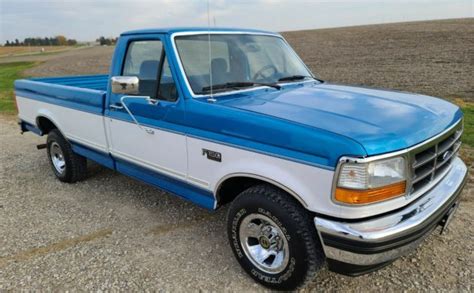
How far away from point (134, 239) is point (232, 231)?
126 cm

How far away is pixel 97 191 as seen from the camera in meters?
5.32

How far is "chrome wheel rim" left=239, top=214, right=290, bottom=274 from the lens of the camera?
2.98 metres

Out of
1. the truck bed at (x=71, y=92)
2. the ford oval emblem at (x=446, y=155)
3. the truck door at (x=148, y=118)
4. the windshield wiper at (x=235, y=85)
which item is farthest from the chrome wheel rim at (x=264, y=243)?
the truck bed at (x=71, y=92)

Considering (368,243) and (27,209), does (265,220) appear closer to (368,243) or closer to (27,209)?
(368,243)

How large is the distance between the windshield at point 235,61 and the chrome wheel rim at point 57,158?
9.76 ft

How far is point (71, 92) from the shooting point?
A: 4945mm

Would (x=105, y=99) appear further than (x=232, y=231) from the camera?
Yes

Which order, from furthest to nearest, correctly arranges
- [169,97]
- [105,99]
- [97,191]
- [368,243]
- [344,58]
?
[344,58] < [97,191] < [105,99] < [169,97] < [368,243]

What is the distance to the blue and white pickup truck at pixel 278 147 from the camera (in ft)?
8.29

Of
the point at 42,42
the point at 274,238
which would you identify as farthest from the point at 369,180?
the point at 42,42

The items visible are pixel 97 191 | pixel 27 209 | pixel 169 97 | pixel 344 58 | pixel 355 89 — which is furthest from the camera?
pixel 344 58

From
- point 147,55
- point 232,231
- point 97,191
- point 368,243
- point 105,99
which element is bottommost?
point 97,191

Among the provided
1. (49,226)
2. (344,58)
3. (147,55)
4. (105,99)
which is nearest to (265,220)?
(147,55)

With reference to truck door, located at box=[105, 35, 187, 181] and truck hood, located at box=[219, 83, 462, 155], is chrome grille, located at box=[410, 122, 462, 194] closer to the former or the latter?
truck hood, located at box=[219, 83, 462, 155]
